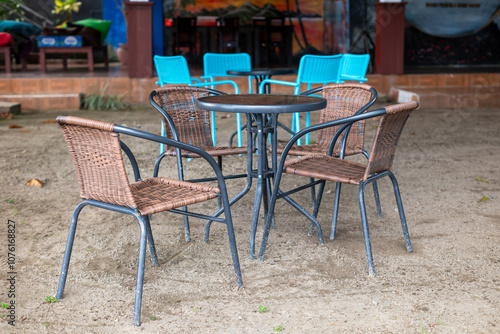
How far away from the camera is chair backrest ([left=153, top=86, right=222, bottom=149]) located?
3.15 m

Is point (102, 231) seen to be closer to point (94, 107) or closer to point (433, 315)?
point (433, 315)

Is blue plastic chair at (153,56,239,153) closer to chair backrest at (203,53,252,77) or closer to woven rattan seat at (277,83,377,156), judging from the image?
chair backrest at (203,53,252,77)

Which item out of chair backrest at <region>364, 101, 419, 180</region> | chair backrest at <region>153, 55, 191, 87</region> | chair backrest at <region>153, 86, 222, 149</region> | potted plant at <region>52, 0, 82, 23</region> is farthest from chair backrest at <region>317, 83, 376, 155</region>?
potted plant at <region>52, 0, 82, 23</region>

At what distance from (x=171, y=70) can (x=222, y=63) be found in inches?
23.2

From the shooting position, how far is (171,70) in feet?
15.6

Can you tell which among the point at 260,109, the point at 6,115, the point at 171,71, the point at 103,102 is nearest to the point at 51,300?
the point at 260,109

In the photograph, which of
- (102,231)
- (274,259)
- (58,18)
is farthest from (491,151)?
(58,18)

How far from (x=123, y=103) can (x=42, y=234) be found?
4.97m

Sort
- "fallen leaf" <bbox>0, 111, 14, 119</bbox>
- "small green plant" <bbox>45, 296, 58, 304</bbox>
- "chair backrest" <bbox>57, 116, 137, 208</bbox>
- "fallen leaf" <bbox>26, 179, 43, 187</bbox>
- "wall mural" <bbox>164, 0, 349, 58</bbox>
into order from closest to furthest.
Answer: "chair backrest" <bbox>57, 116, 137, 208</bbox> < "small green plant" <bbox>45, 296, 58, 304</bbox> < "fallen leaf" <bbox>26, 179, 43, 187</bbox> < "fallen leaf" <bbox>0, 111, 14, 119</bbox> < "wall mural" <bbox>164, 0, 349, 58</bbox>

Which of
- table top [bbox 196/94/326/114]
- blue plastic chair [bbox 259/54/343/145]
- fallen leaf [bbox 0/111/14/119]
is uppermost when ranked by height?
blue plastic chair [bbox 259/54/343/145]

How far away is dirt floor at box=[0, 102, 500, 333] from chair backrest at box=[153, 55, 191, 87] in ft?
3.91

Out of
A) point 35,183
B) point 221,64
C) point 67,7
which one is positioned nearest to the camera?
point 35,183

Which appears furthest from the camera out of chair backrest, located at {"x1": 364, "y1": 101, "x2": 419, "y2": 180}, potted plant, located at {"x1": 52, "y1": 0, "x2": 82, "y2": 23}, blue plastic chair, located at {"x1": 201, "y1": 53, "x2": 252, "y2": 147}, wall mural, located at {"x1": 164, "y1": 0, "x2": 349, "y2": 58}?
potted plant, located at {"x1": 52, "y1": 0, "x2": 82, "y2": 23}

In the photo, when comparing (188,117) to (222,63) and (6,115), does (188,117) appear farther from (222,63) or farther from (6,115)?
(6,115)
